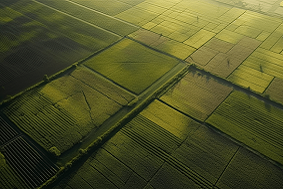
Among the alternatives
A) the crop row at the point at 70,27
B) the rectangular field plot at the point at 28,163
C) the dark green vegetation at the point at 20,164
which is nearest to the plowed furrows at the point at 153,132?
the rectangular field plot at the point at 28,163

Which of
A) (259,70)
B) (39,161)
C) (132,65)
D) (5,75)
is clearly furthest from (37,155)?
(259,70)

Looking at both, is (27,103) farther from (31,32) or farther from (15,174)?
(31,32)

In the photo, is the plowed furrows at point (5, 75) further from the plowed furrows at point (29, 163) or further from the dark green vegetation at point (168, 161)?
the dark green vegetation at point (168, 161)

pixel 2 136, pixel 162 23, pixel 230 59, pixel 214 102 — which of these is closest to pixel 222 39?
pixel 230 59

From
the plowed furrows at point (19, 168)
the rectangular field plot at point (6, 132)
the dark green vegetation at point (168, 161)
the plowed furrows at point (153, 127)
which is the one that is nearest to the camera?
the plowed furrows at point (19, 168)

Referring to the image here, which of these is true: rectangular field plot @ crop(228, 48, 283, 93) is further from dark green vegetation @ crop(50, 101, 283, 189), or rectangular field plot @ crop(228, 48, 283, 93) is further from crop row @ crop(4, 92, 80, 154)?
crop row @ crop(4, 92, 80, 154)
